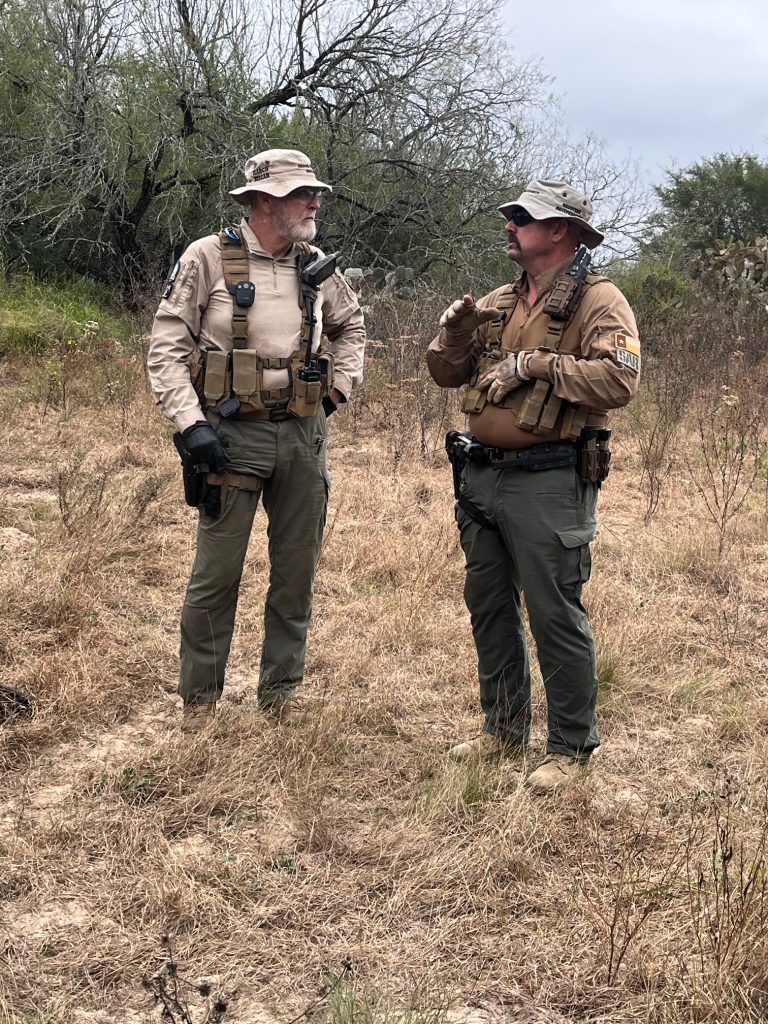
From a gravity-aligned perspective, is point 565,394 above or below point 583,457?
above

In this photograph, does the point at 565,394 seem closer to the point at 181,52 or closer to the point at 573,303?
the point at 573,303

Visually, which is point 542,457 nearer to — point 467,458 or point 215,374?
point 467,458

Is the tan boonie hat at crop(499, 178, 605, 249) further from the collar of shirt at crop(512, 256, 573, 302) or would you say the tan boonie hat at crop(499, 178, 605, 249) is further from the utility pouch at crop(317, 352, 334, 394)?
the utility pouch at crop(317, 352, 334, 394)

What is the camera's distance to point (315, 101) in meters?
13.1

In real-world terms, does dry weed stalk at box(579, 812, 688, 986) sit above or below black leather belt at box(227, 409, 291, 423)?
below

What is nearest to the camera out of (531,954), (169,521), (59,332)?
(531,954)

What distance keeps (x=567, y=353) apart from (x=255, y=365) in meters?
1.10

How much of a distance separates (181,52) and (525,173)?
498 centimetres

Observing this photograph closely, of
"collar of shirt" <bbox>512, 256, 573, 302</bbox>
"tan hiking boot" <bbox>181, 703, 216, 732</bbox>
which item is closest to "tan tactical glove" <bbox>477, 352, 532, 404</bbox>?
"collar of shirt" <bbox>512, 256, 573, 302</bbox>

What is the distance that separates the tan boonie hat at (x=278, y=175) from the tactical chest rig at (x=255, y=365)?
0.64 feet

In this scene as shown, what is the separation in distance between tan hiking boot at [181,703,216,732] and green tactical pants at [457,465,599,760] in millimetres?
1042

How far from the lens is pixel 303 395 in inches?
137

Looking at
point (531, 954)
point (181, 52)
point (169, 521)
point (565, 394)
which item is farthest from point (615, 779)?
point (181, 52)

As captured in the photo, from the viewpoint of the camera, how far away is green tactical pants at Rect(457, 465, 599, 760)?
313cm
